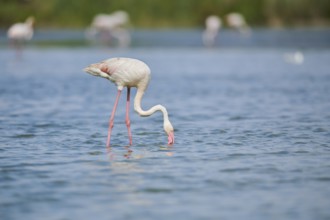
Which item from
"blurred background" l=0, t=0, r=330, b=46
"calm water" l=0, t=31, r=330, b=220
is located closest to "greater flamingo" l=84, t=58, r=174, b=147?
"calm water" l=0, t=31, r=330, b=220

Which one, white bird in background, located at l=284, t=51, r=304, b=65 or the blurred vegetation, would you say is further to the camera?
the blurred vegetation

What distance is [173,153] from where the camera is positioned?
40.6 feet

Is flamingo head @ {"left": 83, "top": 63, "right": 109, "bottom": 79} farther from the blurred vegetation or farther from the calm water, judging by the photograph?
the blurred vegetation

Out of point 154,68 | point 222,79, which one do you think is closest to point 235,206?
point 222,79

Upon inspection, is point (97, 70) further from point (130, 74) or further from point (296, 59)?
point (296, 59)

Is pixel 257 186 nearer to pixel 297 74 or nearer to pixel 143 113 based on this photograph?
pixel 143 113

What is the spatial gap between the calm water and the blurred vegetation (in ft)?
138

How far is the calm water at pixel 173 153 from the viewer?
897 centimetres

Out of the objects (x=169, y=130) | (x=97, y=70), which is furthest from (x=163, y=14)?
(x=169, y=130)

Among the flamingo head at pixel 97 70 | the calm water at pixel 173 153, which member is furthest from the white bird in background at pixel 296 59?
the flamingo head at pixel 97 70

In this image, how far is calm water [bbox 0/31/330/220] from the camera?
8.97 metres

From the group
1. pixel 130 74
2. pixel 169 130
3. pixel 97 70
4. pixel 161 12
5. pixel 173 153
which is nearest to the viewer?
pixel 173 153

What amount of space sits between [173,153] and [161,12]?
5552 cm

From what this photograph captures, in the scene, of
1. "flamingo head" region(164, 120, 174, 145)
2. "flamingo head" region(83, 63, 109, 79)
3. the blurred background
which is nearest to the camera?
"flamingo head" region(164, 120, 174, 145)
